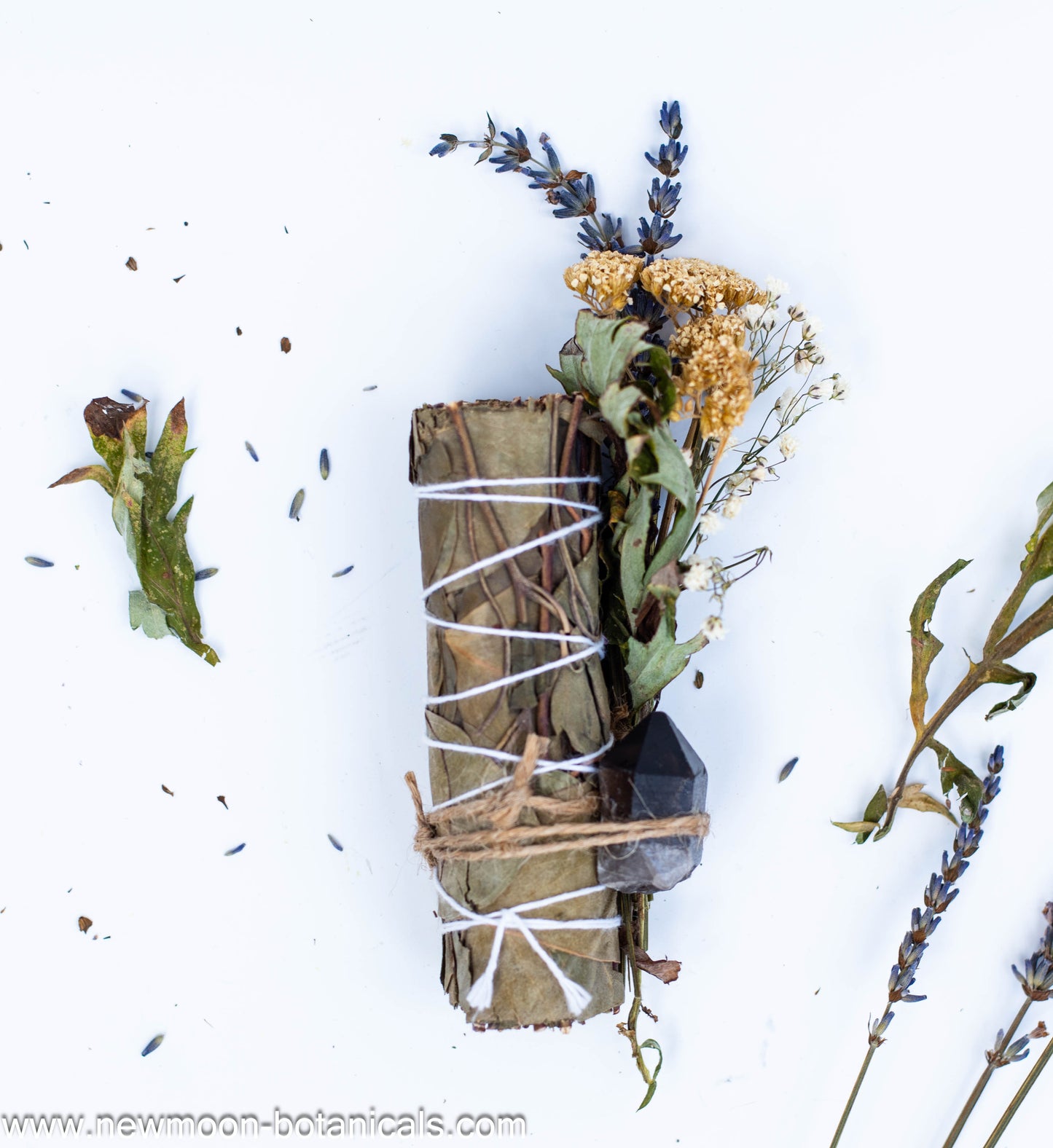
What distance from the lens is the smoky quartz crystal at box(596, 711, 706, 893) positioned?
902mm

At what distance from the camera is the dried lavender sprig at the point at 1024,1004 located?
41.8 inches

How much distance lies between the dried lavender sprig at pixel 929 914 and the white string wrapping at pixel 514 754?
365 mm

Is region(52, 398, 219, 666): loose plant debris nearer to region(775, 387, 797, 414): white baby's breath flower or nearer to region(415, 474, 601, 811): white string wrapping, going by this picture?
region(415, 474, 601, 811): white string wrapping

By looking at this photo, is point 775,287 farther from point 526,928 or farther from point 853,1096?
point 853,1096

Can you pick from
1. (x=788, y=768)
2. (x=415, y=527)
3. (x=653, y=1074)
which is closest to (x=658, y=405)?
(x=415, y=527)

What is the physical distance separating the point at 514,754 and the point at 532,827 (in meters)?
0.08

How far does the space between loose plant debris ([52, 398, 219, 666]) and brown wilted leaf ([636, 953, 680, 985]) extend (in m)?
0.65

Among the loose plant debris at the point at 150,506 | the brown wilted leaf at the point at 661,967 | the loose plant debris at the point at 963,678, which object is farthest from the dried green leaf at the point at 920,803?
the loose plant debris at the point at 150,506

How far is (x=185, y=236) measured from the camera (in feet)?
3.75

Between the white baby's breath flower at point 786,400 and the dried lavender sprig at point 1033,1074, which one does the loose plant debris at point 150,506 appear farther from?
the dried lavender sprig at point 1033,1074

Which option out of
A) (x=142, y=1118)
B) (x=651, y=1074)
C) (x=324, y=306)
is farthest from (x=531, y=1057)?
(x=324, y=306)

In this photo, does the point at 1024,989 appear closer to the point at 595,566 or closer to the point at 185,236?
the point at 595,566

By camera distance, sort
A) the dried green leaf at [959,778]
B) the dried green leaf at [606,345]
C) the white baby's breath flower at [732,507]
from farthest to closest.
Answer: the dried green leaf at [959,778] → the white baby's breath flower at [732,507] → the dried green leaf at [606,345]

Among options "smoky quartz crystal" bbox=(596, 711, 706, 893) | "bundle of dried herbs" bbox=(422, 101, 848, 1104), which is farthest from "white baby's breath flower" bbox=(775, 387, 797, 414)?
"smoky quartz crystal" bbox=(596, 711, 706, 893)
